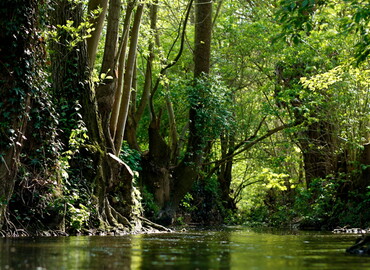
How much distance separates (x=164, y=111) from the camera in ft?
83.5

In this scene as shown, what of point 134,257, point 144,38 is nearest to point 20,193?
point 134,257

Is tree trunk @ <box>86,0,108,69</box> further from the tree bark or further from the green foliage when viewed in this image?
the green foliage

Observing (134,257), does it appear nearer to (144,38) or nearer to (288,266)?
(288,266)

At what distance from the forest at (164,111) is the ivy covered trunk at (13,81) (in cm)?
2

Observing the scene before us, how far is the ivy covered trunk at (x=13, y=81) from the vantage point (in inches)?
335

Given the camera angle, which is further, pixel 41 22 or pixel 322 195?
pixel 322 195

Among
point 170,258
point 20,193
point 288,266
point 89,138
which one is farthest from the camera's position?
point 89,138

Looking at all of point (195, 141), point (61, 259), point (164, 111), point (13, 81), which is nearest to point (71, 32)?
point (13, 81)

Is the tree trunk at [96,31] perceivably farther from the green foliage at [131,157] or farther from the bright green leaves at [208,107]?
the bright green leaves at [208,107]

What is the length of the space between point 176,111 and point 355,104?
780 centimetres

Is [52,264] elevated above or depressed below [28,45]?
below

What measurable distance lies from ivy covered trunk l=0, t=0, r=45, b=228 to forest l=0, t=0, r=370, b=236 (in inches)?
0.8

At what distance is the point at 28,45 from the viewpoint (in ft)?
29.4

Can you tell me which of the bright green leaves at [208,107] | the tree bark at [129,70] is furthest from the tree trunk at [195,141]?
the tree bark at [129,70]
